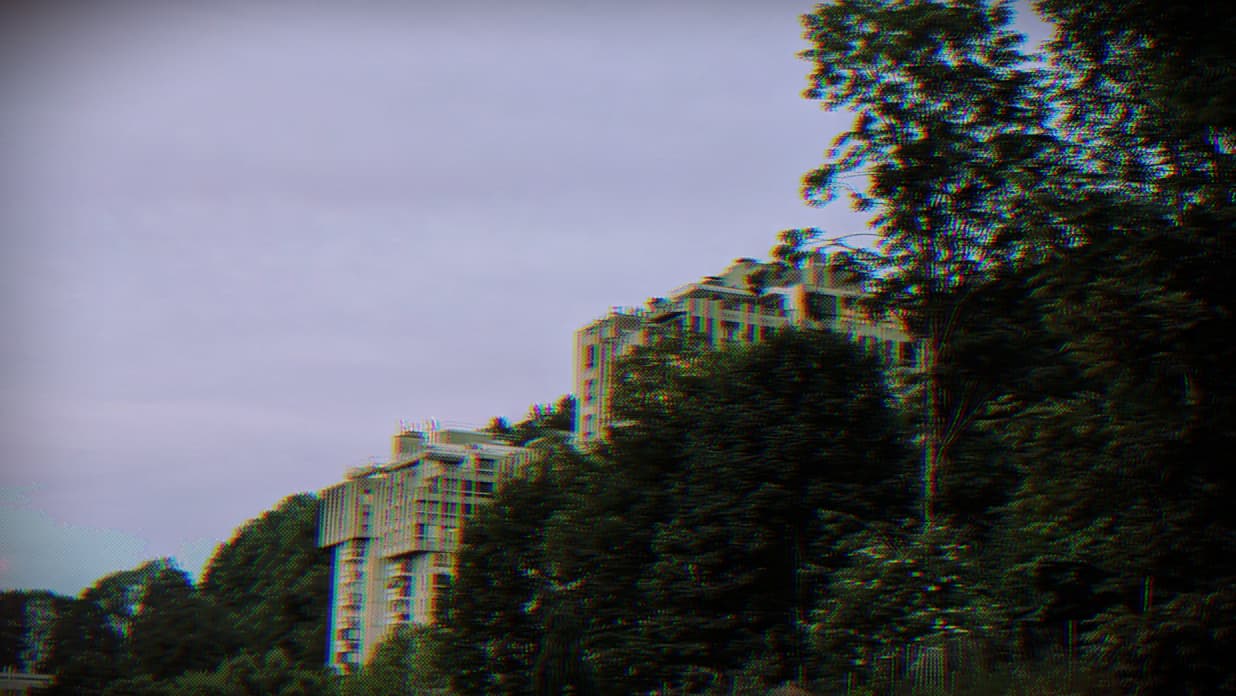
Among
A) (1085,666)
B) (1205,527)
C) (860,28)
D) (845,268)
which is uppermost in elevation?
(860,28)

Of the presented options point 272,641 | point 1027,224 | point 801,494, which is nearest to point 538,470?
point 801,494

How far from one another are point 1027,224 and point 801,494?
12.3 metres

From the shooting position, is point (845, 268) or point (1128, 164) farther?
point (845, 268)

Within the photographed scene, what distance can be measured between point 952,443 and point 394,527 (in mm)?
87679

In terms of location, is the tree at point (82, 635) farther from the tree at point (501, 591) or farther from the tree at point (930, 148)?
the tree at point (930, 148)

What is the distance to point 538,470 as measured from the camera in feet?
163

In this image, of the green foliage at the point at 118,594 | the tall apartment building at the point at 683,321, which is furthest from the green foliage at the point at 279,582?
the tall apartment building at the point at 683,321

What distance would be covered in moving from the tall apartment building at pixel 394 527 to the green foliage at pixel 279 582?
4.78 ft

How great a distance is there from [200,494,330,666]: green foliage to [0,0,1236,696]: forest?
68.4m

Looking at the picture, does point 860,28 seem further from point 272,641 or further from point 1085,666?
point 272,641

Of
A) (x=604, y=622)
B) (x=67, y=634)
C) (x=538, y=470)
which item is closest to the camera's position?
(x=604, y=622)

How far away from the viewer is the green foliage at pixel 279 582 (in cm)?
11581

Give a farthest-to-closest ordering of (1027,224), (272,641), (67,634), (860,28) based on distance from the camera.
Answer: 1. (67,634)
2. (272,641)
3. (860,28)
4. (1027,224)

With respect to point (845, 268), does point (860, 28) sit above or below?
above
